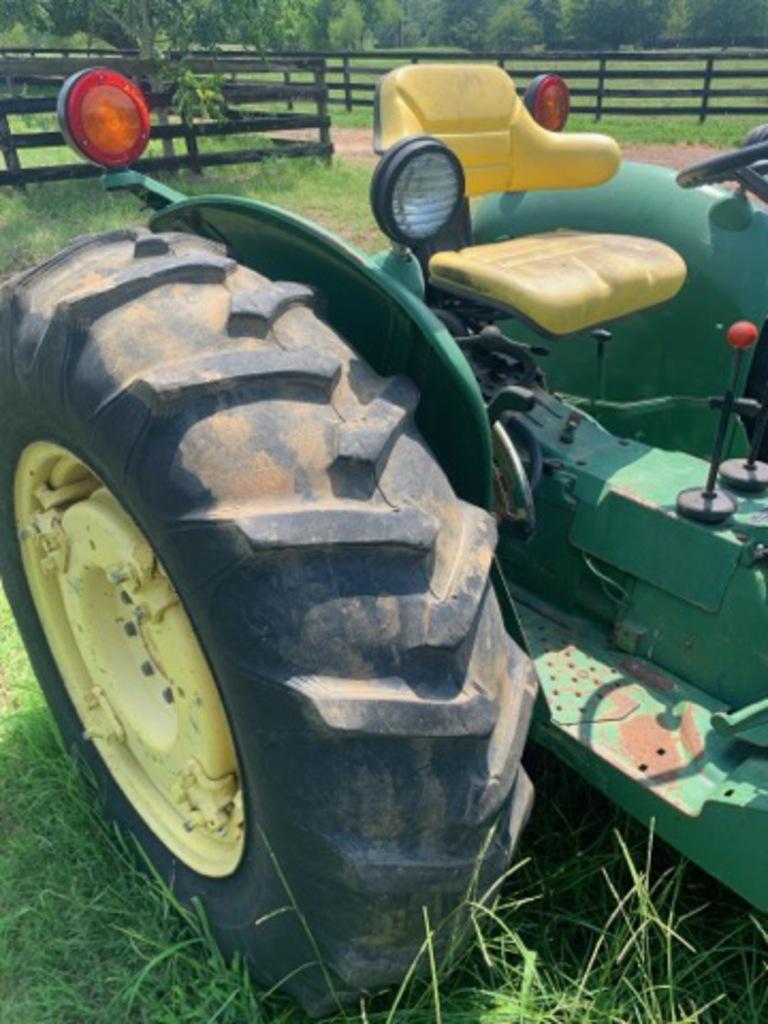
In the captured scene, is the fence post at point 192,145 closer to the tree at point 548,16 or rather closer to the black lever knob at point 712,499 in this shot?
the black lever knob at point 712,499

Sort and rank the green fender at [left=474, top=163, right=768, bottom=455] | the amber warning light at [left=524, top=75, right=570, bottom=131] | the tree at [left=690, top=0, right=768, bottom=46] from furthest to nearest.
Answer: the tree at [left=690, top=0, right=768, bottom=46] < the amber warning light at [left=524, top=75, right=570, bottom=131] < the green fender at [left=474, top=163, right=768, bottom=455]

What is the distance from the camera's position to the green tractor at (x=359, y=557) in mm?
1137

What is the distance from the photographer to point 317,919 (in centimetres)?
128

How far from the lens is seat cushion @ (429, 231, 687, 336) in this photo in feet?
6.02

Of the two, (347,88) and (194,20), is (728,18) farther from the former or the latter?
(194,20)

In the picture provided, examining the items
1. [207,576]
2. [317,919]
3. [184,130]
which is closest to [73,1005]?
[317,919]

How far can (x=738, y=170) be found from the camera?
67.7 inches

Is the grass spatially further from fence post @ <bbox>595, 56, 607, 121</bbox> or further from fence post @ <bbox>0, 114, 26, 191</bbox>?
fence post @ <bbox>595, 56, 607, 121</bbox>

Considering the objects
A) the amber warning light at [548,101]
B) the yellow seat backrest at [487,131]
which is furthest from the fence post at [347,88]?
the yellow seat backrest at [487,131]

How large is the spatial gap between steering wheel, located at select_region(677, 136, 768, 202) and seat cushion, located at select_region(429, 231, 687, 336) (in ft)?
0.76

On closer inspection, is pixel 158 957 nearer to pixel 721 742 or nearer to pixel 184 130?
pixel 721 742

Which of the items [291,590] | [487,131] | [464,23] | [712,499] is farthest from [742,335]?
[464,23]

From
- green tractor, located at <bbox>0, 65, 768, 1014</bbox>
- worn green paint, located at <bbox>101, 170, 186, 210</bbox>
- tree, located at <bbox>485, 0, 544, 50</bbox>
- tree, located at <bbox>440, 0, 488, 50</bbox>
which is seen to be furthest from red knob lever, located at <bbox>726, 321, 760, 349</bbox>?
tree, located at <bbox>485, 0, 544, 50</bbox>

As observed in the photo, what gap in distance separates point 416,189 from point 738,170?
2.02 ft
